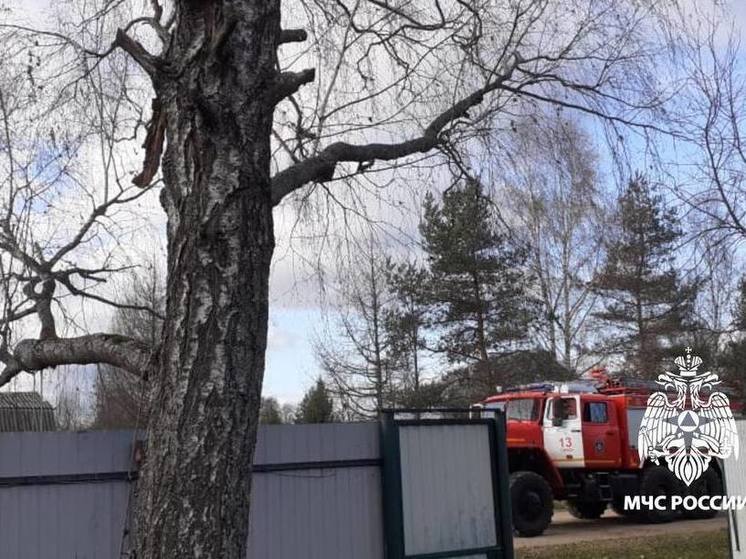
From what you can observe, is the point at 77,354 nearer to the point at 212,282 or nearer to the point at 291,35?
the point at 291,35

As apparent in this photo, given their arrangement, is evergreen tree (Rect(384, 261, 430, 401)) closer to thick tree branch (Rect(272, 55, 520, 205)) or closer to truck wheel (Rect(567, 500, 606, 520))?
truck wheel (Rect(567, 500, 606, 520))

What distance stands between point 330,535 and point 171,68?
4892mm

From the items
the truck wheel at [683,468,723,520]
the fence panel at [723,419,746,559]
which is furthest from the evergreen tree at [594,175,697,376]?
Answer: the fence panel at [723,419,746,559]

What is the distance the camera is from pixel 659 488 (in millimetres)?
18438

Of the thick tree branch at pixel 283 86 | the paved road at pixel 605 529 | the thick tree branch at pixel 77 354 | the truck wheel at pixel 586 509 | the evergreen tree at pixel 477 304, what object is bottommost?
the paved road at pixel 605 529

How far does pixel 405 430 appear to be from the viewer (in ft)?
27.1

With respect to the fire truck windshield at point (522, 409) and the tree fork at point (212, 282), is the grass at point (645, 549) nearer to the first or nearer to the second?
the fire truck windshield at point (522, 409)

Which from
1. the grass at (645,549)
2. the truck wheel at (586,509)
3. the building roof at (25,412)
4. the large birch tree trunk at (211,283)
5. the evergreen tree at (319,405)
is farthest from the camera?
the evergreen tree at (319,405)

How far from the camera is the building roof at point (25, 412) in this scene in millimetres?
7949

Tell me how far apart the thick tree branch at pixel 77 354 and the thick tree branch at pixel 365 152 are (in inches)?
44.2

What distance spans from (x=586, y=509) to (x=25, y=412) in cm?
1360

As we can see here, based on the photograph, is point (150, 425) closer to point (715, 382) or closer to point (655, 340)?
point (715, 382)

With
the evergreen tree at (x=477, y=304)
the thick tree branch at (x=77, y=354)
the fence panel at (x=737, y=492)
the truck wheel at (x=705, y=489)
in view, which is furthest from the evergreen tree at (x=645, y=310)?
the thick tree branch at (x=77, y=354)

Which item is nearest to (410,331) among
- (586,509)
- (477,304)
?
(477,304)
